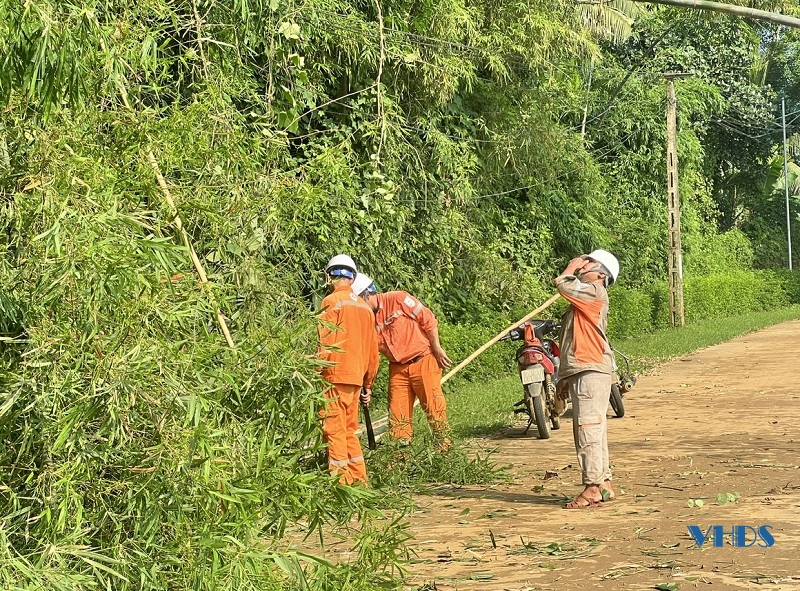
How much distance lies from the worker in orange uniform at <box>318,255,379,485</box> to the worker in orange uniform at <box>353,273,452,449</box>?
1.51m

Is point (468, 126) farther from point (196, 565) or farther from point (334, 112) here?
point (196, 565)

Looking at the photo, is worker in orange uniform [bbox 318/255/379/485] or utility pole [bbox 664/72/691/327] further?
utility pole [bbox 664/72/691/327]

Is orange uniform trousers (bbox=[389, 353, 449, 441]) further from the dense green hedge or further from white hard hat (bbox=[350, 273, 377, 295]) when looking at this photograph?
the dense green hedge

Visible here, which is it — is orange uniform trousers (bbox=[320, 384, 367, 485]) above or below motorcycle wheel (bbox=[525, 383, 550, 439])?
above

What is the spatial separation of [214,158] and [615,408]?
8.76 m

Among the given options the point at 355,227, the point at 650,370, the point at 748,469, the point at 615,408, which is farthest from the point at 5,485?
the point at 650,370

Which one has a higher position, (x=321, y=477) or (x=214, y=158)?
(x=214, y=158)

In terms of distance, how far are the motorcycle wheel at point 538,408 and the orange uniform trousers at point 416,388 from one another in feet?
4.67

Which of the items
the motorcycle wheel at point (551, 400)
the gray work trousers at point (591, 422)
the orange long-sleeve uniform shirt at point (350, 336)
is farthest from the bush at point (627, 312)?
the orange long-sleeve uniform shirt at point (350, 336)

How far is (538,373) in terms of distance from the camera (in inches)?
464

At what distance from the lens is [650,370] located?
19562 millimetres

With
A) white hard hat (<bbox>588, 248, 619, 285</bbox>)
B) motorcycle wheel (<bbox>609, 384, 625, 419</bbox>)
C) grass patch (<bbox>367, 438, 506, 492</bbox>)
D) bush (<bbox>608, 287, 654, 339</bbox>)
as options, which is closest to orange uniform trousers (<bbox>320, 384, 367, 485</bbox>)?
grass patch (<bbox>367, 438, 506, 492</bbox>)

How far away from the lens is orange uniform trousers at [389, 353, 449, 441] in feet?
34.6

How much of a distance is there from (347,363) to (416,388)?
206 cm
